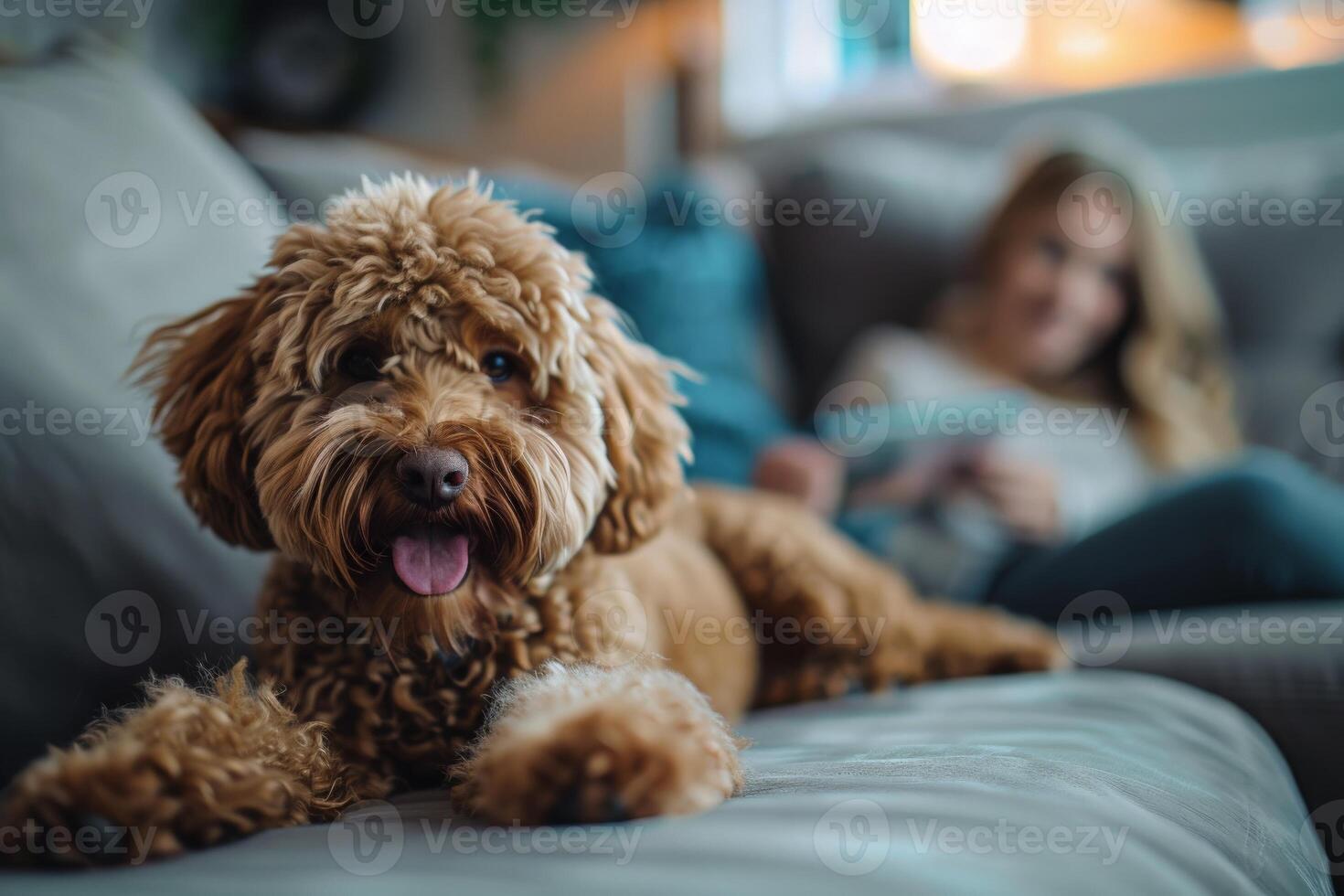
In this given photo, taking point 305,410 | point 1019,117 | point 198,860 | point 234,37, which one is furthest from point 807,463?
point 234,37

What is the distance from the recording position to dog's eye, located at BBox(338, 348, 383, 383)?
98 centimetres

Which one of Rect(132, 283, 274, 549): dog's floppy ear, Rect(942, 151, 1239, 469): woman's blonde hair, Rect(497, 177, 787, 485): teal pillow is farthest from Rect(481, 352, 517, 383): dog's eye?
Rect(942, 151, 1239, 469): woman's blonde hair

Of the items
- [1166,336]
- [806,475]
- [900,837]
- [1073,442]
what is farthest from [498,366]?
[1166,336]

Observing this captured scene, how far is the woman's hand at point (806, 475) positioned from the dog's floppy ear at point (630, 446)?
3.61ft

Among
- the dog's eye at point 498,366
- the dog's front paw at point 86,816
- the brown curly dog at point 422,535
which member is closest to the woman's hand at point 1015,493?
the brown curly dog at point 422,535

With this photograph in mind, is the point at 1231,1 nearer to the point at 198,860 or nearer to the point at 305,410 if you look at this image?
the point at 305,410

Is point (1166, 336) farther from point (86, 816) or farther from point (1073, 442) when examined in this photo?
point (86, 816)

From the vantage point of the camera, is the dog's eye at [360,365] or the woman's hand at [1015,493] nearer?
the dog's eye at [360,365]

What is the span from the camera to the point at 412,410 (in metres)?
0.91

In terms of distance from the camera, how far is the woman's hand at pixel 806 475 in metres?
2.18

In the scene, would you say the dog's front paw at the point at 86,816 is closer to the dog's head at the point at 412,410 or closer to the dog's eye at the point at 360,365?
the dog's head at the point at 412,410

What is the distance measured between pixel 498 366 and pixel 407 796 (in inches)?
18.5

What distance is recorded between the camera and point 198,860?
27.5 inches

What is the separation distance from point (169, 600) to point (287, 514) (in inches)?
11.8
